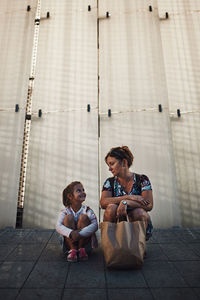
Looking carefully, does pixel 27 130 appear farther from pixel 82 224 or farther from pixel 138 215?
pixel 138 215

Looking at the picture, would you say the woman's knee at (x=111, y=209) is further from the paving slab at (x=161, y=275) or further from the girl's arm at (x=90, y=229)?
the paving slab at (x=161, y=275)

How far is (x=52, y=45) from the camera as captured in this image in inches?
195

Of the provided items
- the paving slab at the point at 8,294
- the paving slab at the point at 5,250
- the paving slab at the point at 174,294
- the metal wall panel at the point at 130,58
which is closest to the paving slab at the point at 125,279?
the paving slab at the point at 174,294

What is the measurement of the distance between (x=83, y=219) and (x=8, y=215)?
7.74ft

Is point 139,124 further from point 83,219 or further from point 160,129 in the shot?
point 83,219

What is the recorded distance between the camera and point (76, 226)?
2268 millimetres

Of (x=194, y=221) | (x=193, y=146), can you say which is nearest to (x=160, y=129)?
(x=193, y=146)

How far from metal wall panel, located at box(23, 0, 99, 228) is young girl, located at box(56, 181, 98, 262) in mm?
1568

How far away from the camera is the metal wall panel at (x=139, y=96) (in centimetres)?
392

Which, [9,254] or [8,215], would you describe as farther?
[8,215]

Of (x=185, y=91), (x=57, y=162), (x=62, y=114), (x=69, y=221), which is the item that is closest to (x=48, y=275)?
(x=69, y=221)

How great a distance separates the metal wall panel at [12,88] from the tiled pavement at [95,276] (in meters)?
1.46

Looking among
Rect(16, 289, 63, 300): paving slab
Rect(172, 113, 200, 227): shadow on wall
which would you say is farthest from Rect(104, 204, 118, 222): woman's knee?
Rect(172, 113, 200, 227): shadow on wall

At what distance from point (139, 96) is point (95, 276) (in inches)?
146
